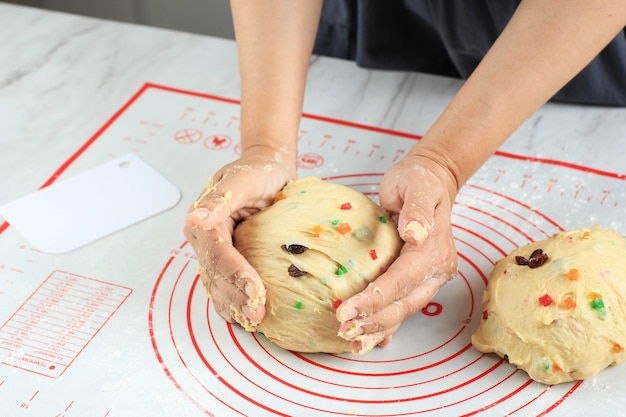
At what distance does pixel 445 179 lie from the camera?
1.14 metres

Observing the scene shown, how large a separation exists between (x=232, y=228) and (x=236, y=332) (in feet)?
0.52

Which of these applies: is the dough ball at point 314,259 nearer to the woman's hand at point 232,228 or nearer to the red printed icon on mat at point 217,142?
the woman's hand at point 232,228

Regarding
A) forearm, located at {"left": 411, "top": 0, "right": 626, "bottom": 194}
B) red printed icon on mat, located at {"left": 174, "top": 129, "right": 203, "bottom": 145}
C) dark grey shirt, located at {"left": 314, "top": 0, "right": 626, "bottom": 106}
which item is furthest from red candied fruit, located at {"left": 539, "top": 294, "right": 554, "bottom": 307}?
red printed icon on mat, located at {"left": 174, "top": 129, "right": 203, "bottom": 145}

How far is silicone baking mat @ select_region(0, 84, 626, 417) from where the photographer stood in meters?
1.02

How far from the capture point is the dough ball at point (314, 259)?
1.04m

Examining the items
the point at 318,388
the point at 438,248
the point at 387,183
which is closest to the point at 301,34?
the point at 387,183

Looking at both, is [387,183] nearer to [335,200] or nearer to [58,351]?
[335,200]

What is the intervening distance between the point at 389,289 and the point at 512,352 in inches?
7.9

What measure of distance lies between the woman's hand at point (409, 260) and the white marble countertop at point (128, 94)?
0.42 m

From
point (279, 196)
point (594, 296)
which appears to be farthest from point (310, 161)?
point (594, 296)

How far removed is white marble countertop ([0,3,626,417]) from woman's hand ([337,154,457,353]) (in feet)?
1.37

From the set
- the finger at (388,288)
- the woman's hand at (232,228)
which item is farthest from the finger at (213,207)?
the finger at (388,288)

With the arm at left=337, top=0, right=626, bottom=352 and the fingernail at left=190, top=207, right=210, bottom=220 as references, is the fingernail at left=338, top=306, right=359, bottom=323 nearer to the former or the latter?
the arm at left=337, top=0, right=626, bottom=352

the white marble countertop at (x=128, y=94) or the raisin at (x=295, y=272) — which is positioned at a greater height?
the raisin at (x=295, y=272)
